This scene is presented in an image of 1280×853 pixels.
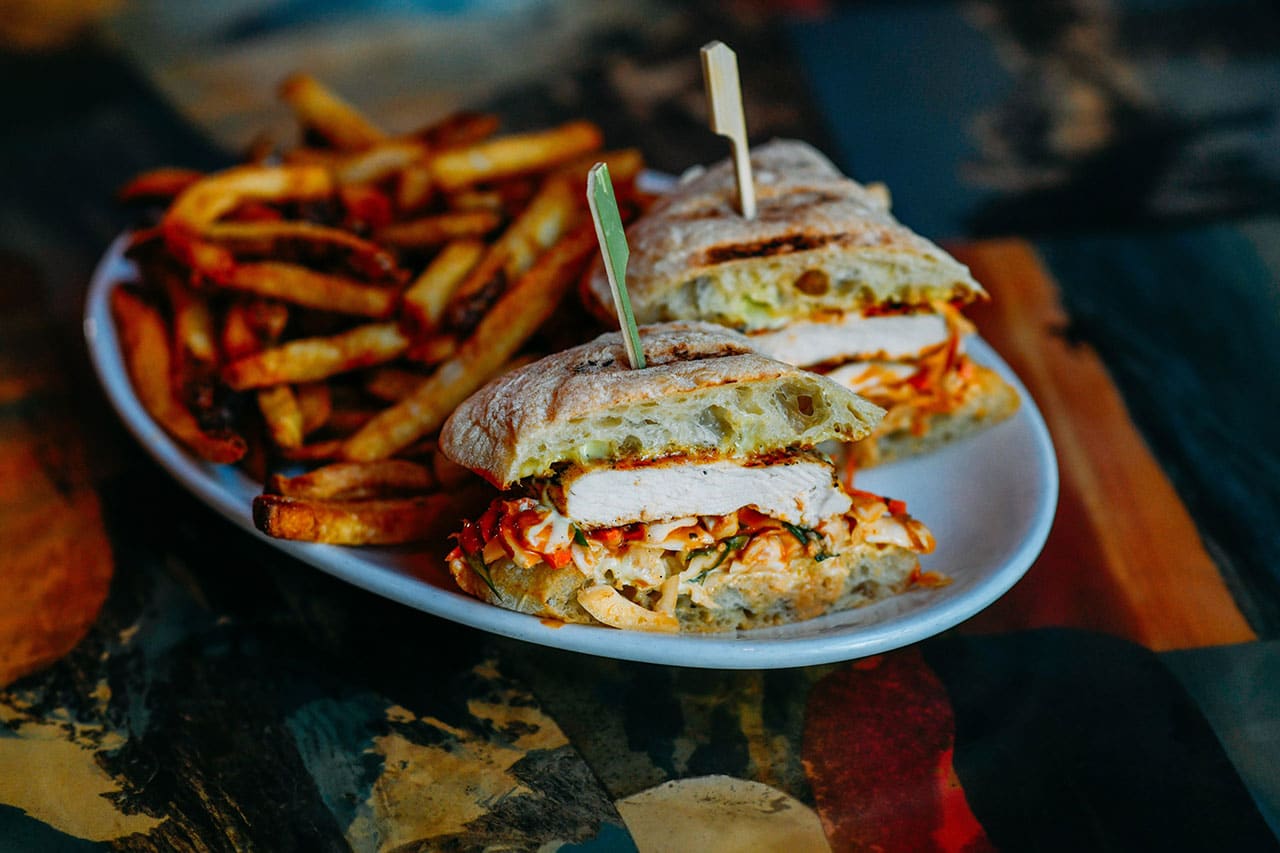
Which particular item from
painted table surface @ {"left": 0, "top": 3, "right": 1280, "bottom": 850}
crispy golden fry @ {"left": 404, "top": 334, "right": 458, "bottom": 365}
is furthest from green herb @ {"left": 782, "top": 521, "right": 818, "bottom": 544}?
crispy golden fry @ {"left": 404, "top": 334, "right": 458, "bottom": 365}

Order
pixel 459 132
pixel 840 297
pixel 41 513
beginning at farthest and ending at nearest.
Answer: pixel 459 132
pixel 41 513
pixel 840 297

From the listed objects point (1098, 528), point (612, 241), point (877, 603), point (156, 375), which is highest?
point (612, 241)

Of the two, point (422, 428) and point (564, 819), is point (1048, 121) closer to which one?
point (422, 428)

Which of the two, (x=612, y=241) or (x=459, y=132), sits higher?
(x=612, y=241)

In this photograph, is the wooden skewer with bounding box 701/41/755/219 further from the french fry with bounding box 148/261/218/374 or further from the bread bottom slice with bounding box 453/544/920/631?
the french fry with bounding box 148/261/218/374

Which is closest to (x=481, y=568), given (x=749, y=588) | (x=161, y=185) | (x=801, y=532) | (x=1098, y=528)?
(x=749, y=588)

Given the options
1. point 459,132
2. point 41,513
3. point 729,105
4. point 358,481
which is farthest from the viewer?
point 459,132

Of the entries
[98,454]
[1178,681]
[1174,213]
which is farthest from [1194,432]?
[98,454]

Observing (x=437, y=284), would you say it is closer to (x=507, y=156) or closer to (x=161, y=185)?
(x=507, y=156)

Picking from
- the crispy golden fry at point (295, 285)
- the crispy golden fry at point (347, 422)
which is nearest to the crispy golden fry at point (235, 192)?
the crispy golden fry at point (295, 285)
